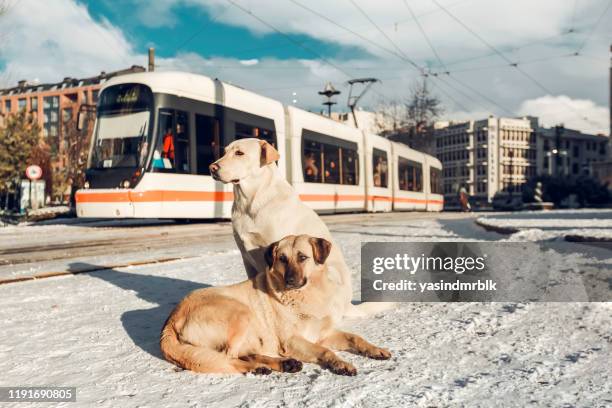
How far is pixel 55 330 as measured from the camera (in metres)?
4.18

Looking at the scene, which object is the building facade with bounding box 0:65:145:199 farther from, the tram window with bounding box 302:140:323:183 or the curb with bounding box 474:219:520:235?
the curb with bounding box 474:219:520:235

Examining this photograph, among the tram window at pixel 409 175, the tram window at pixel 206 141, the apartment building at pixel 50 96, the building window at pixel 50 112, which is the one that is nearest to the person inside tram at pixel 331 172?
the tram window at pixel 206 141

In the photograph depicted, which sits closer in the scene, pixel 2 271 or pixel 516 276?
pixel 516 276

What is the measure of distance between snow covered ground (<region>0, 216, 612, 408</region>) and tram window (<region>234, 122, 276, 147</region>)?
9.13 meters

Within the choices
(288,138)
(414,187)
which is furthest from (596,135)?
(288,138)

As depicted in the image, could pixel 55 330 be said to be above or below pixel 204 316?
below

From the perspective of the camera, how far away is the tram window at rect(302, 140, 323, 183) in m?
17.4

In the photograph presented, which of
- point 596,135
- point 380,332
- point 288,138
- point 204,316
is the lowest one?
point 380,332

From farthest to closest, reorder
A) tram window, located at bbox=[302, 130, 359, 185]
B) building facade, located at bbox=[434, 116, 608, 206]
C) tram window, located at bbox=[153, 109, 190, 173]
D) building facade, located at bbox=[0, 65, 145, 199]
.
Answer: building facade, located at bbox=[434, 116, 608, 206] → building facade, located at bbox=[0, 65, 145, 199] → tram window, located at bbox=[302, 130, 359, 185] → tram window, located at bbox=[153, 109, 190, 173]

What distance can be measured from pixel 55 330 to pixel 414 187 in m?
25.4

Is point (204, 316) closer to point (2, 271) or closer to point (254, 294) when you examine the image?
point (254, 294)

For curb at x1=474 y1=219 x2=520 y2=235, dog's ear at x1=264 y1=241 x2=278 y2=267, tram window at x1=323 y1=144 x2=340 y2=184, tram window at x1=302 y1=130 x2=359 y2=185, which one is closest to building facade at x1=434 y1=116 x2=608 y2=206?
tram window at x1=302 y1=130 x2=359 y2=185

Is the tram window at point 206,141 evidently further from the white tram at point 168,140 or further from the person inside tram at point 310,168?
the person inside tram at point 310,168

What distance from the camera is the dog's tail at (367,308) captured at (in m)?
4.51
